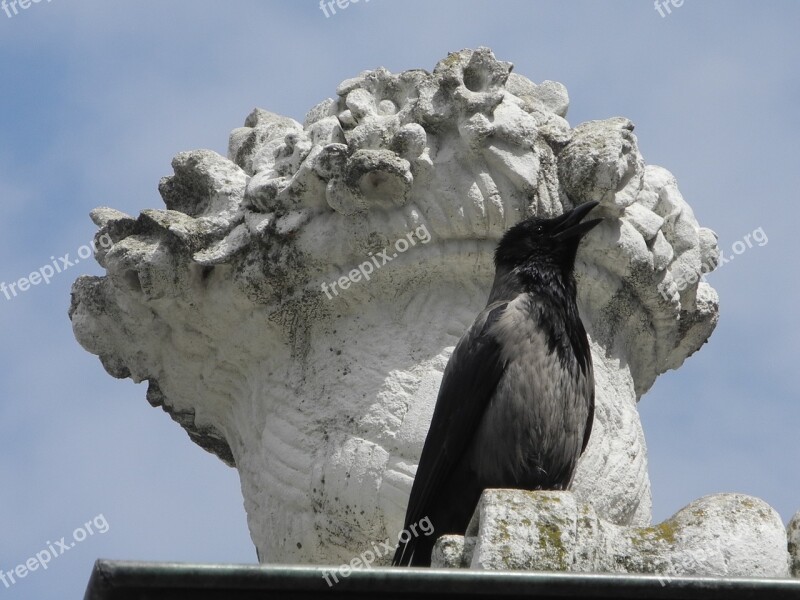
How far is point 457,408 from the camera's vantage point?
255 inches

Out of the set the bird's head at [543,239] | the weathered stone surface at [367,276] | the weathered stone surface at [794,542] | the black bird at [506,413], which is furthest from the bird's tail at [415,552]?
the weathered stone surface at [794,542]

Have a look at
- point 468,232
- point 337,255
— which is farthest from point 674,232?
point 337,255

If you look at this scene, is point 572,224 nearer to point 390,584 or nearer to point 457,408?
point 457,408

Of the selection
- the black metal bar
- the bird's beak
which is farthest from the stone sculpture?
the black metal bar

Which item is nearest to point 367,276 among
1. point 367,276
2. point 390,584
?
point 367,276

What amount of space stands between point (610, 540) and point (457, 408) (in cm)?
143

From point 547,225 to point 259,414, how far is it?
1.35m

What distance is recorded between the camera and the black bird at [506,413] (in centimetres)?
643

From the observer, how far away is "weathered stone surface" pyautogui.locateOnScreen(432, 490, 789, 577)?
4969 millimetres

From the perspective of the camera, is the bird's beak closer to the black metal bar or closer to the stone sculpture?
the stone sculpture

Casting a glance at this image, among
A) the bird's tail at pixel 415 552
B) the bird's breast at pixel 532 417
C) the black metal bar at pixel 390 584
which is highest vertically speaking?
the bird's breast at pixel 532 417

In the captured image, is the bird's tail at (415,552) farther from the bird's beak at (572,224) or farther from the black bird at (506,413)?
the bird's beak at (572,224)

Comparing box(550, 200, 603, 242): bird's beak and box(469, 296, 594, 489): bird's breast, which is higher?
box(550, 200, 603, 242): bird's beak

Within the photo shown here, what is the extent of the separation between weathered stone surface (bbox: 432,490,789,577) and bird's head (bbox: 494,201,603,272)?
1566 mm
